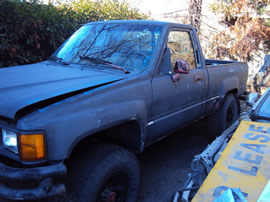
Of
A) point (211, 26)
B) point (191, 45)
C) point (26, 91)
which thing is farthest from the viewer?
point (211, 26)

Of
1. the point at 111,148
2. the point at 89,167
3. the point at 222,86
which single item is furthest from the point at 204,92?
the point at 89,167

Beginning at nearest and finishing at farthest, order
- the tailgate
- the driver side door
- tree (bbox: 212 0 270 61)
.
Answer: the tailgate → the driver side door → tree (bbox: 212 0 270 61)

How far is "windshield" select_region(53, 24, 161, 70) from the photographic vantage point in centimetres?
288

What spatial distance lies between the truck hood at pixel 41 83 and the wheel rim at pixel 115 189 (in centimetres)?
86

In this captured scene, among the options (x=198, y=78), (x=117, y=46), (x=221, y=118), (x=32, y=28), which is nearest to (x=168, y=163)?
(x=221, y=118)

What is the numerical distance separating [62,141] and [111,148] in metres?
0.59

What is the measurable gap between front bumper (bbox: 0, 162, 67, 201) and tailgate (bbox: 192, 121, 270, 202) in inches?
37.6

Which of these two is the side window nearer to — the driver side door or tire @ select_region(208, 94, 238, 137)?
the driver side door

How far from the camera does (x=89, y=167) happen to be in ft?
6.92

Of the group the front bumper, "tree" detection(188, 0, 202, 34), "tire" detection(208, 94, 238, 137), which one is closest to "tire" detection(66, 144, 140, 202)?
the front bumper

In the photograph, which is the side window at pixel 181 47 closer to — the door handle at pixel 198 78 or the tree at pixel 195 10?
the door handle at pixel 198 78

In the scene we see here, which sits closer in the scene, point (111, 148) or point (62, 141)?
point (62, 141)

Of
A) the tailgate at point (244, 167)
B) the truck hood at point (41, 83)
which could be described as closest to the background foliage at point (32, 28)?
the truck hood at point (41, 83)

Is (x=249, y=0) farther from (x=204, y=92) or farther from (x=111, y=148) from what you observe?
(x=111, y=148)
